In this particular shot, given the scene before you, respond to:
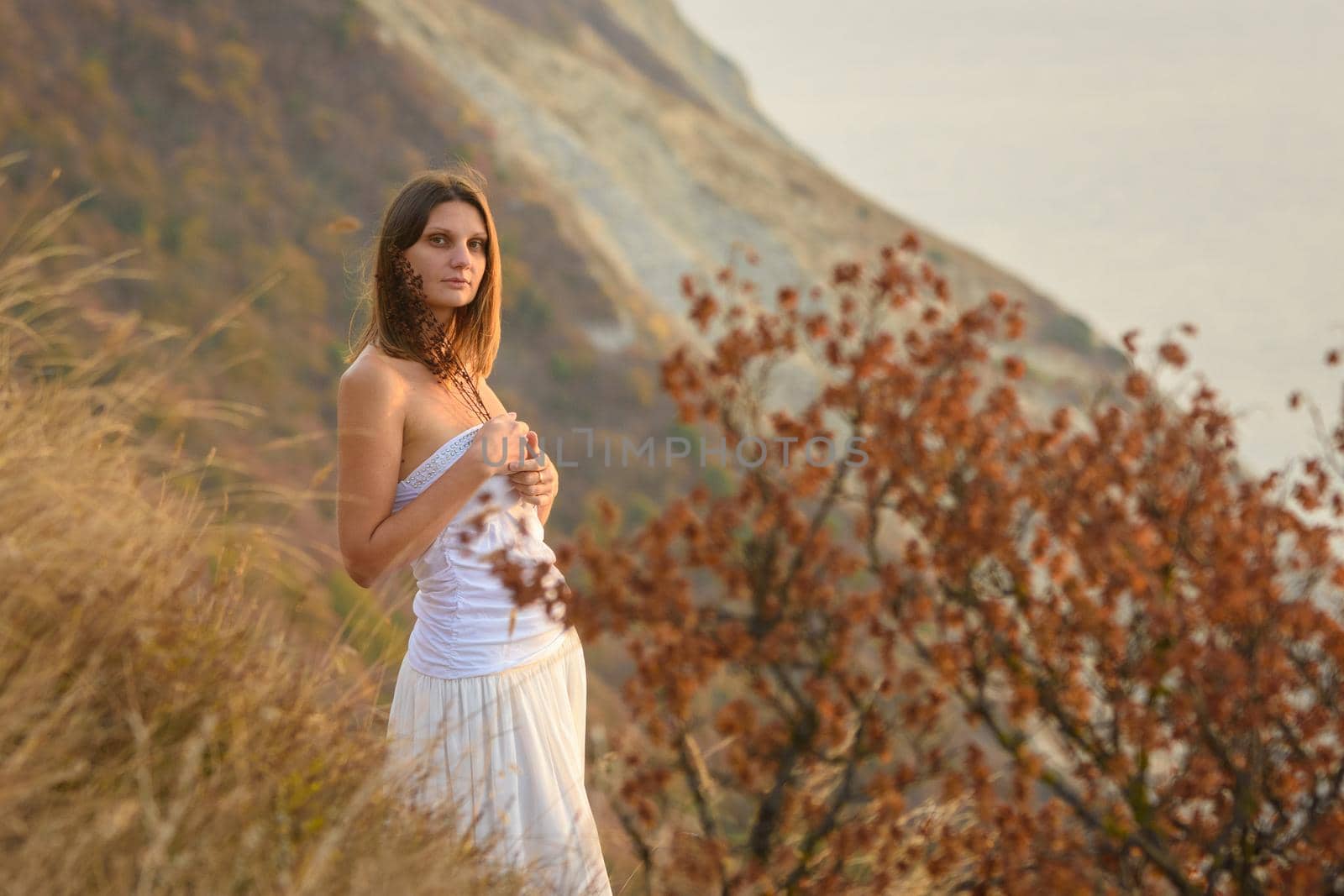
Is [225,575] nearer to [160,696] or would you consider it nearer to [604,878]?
[160,696]

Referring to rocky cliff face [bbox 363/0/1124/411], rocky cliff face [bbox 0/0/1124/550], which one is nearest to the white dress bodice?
rocky cliff face [bbox 0/0/1124/550]

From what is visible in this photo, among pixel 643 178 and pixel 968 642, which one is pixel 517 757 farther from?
pixel 643 178

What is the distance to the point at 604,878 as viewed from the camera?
9.49 feet

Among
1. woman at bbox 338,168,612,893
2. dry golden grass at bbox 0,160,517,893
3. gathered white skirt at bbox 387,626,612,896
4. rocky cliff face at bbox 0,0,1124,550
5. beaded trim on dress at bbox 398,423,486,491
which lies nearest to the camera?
dry golden grass at bbox 0,160,517,893

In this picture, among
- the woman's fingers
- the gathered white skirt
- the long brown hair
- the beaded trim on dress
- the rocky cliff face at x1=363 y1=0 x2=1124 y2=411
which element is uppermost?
the rocky cliff face at x1=363 y1=0 x2=1124 y2=411

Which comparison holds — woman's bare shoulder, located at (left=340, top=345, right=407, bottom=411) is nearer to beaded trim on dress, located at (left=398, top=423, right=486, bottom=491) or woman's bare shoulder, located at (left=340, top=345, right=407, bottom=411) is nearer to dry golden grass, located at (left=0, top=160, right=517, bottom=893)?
beaded trim on dress, located at (left=398, top=423, right=486, bottom=491)

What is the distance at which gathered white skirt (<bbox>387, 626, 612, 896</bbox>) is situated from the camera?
279 centimetres

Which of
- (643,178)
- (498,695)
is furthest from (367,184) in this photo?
(498,695)

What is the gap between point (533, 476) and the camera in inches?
125

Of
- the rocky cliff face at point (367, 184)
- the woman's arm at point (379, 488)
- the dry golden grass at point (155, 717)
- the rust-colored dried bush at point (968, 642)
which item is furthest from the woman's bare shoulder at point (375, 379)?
the rocky cliff face at point (367, 184)

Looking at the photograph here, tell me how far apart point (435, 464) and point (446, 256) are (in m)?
0.63

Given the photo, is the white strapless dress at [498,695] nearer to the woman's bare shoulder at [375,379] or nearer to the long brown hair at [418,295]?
the woman's bare shoulder at [375,379]

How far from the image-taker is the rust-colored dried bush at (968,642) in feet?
6.81

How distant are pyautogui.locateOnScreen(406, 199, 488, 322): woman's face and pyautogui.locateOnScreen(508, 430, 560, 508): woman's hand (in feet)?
1.66
